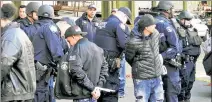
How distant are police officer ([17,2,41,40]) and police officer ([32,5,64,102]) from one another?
0.33 m

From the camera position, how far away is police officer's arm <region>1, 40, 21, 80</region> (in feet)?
16.4

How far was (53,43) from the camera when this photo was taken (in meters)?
6.86

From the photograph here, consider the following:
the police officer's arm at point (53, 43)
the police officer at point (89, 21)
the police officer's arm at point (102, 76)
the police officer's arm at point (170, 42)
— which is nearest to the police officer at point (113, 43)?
the police officer's arm at point (170, 42)

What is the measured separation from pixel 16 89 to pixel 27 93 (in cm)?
16

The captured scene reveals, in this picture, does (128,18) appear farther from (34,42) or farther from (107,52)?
(34,42)

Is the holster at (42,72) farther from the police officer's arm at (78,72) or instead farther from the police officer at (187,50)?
the police officer at (187,50)

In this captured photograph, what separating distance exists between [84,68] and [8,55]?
102 cm

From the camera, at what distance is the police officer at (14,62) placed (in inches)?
199

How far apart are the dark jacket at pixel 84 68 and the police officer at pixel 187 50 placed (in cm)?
333

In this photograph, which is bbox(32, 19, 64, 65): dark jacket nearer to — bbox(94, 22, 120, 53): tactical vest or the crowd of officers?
the crowd of officers

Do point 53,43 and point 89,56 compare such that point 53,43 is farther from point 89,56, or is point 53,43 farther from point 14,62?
point 14,62

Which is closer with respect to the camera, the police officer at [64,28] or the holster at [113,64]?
the police officer at [64,28]

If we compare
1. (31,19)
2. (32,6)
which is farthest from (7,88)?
(31,19)

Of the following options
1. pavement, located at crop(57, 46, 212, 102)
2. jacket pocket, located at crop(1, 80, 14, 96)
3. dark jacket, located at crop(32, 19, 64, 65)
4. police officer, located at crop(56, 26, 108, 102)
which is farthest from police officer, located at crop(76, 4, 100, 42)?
jacket pocket, located at crop(1, 80, 14, 96)
